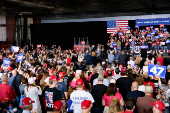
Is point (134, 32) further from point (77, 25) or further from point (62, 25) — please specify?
point (62, 25)

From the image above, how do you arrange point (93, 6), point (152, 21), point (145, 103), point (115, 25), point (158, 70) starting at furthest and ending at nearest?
point (115, 25)
point (152, 21)
point (93, 6)
point (158, 70)
point (145, 103)

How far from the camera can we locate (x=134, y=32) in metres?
22.7

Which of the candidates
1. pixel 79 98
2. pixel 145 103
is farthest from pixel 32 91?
pixel 145 103

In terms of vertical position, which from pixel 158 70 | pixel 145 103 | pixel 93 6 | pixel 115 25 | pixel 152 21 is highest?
pixel 93 6

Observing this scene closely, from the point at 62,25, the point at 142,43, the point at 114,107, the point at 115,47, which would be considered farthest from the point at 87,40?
the point at 114,107

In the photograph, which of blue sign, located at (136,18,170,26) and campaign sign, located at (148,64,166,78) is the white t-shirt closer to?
campaign sign, located at (148,64,166,78)

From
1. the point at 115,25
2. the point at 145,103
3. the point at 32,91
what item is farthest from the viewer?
the point at 115,25

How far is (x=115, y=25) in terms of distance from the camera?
77.4 ft

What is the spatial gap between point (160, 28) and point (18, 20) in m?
16.3

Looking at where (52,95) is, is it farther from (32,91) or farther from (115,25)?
(115,25)

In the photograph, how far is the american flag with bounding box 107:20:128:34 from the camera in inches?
915

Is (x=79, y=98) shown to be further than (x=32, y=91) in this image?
No

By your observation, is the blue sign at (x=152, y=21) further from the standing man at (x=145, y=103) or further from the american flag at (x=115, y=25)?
the standing man at (x=145, y=103)

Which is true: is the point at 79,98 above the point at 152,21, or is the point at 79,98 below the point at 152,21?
below
